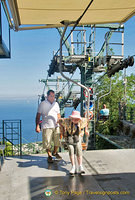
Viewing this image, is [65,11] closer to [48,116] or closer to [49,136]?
[48,116]

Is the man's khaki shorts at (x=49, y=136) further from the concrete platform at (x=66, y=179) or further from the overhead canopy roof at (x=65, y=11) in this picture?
the overhead canopy roof at (x=65, y=11)

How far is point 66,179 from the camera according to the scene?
3.65 m

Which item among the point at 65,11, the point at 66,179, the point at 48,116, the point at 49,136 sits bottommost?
the point at 66,179

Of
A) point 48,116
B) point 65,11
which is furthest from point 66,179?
point 65,11

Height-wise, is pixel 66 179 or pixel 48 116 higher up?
pixel 48 116

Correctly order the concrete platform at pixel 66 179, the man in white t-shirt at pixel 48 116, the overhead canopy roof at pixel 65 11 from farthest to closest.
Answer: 1. the man in white t-shirt at pixel 48 116
2. the overhead canopy roof at pixel 65 11
3. the concrete platform at pixel 66 179

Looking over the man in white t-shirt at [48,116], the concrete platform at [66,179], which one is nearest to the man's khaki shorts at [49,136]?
the man in white t-shirt at [48,116]

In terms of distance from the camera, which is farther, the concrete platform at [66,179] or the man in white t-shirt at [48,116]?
the man in white t-shirt at [48,116]

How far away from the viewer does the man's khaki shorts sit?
4.45 m

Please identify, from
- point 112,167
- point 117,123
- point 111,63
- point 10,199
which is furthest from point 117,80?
point 10,199

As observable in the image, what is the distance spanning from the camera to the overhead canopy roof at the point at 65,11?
352 cm

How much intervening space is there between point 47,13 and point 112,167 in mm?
3091

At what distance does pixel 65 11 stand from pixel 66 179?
2.89 meters

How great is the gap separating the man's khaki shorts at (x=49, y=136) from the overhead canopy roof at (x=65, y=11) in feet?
6.97
